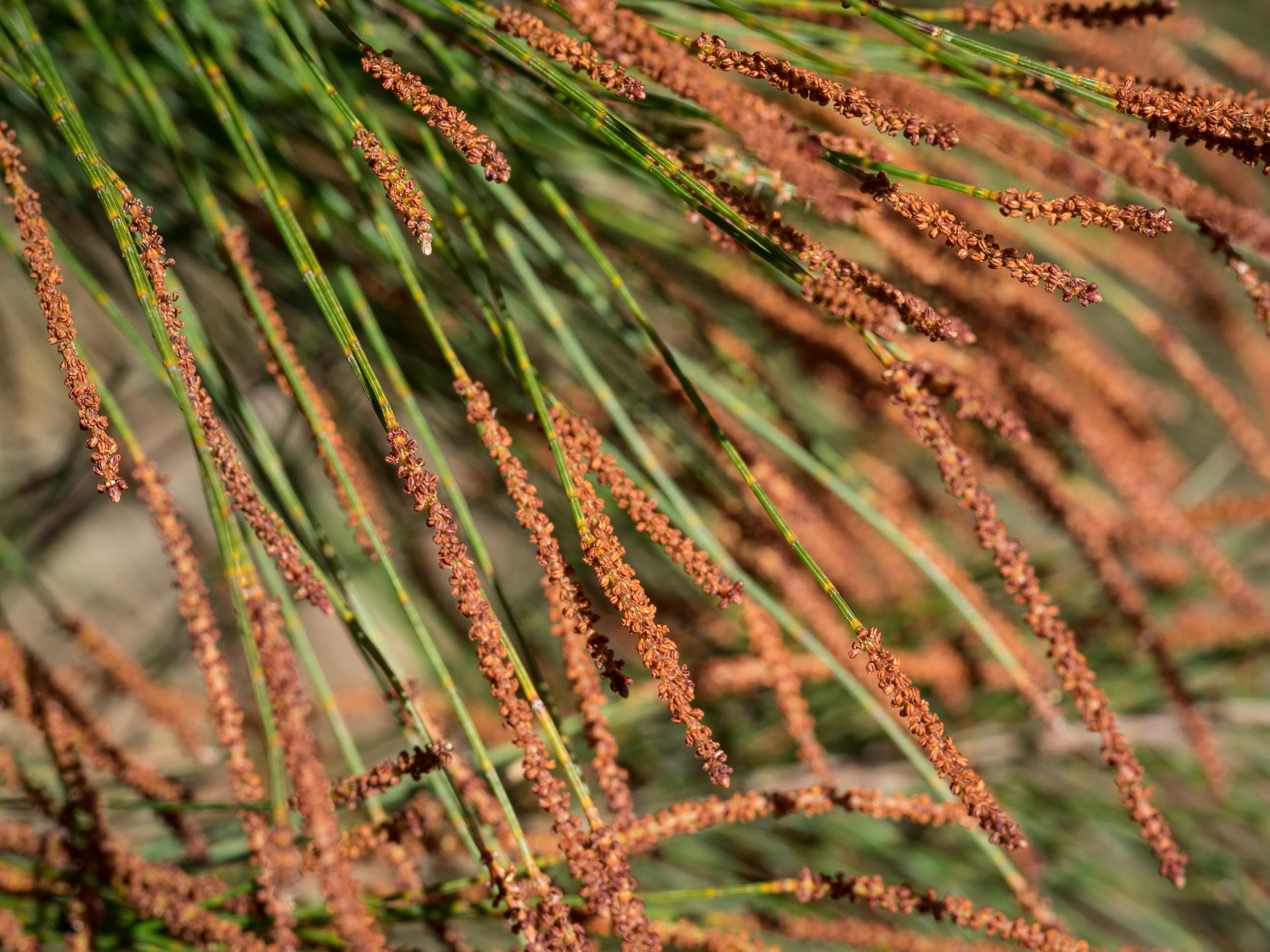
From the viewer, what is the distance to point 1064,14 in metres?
0.60

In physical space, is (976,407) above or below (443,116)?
below

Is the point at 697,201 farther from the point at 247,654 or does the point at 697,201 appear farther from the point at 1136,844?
the point at 1136,844

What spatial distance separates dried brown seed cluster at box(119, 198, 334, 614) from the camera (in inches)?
17.5

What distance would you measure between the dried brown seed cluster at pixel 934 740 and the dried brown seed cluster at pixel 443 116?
0.29 metres

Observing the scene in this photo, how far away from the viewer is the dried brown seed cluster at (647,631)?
17.7 inches

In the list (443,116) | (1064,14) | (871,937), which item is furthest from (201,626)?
(1064,14)

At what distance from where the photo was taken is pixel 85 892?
646mm

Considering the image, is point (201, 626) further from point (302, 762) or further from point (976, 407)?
point (976, 407)

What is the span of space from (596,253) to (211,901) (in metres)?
0.51

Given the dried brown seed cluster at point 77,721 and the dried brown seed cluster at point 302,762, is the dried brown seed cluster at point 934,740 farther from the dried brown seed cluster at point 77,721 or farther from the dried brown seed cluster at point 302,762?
the dried brown seed cluster at point 77,721

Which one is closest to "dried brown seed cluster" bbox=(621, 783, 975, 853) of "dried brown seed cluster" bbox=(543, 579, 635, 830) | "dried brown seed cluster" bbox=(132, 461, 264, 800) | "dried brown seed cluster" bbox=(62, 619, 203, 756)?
"dried brown seed cluster" bbox=(543, 579, 635, 830)

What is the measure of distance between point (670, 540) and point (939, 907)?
301 mm

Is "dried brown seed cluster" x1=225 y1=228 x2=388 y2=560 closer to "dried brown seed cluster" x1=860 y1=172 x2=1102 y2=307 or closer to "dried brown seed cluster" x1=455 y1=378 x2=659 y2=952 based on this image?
"dried brown seed cluster" x1=455 y1=378 x2=659 y2=952

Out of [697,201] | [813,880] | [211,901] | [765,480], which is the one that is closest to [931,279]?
[765,480]
